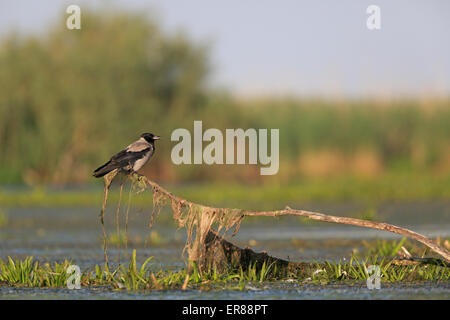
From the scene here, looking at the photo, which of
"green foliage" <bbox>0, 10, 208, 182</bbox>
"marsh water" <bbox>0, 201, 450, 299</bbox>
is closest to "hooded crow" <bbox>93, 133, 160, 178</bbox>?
"marsh water" <bbox>0, 201, 450, 299</bbox>

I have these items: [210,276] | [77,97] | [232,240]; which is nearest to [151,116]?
[77,97]

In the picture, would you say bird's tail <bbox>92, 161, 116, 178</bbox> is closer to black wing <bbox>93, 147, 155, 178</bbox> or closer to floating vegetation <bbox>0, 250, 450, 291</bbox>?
black wing <bbox>93, 147, 155, 178</bbox>

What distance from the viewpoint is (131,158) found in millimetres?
10367

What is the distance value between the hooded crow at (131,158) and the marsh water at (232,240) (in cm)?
53

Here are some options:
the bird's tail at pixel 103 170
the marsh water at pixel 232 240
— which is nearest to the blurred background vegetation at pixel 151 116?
the marsh water at pixel 232 240

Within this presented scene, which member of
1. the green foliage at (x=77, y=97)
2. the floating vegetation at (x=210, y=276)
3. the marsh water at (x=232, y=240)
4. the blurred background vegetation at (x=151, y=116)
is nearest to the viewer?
the marsh water at (x=232, y=240)

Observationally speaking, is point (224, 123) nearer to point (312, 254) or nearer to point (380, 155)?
point (380, 155)

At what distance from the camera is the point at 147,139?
36.6ft

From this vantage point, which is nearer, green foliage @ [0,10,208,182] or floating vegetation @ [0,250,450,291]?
floating vegetation @ [0,250,450,291]

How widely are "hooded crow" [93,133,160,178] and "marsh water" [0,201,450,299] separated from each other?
53 cm

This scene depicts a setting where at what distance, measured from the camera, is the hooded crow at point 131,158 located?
10.1 meters

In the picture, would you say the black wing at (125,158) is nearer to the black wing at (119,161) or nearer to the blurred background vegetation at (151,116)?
the black wing at (119,161)

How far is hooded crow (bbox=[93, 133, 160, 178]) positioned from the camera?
33.0ft
